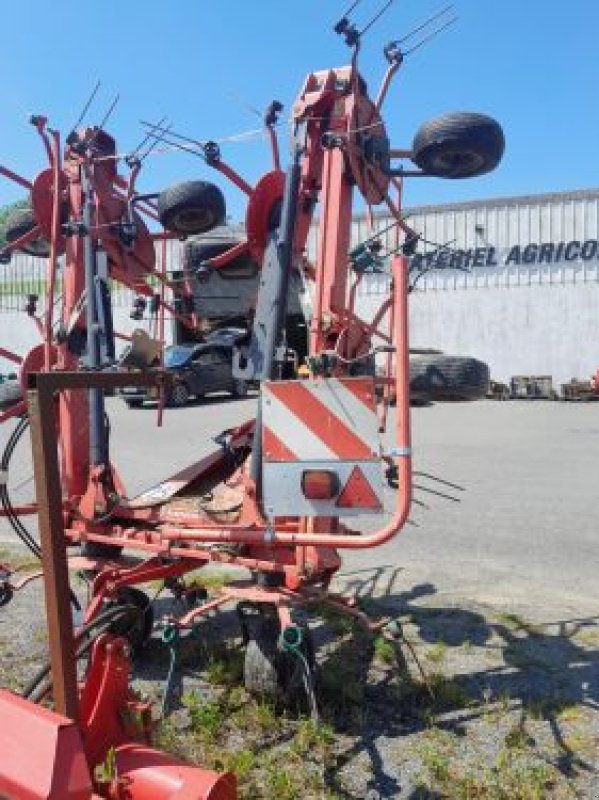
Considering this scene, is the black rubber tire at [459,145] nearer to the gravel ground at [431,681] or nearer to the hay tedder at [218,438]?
the hay tedder at [218,438]

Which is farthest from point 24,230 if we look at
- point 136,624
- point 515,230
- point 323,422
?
point 515,230

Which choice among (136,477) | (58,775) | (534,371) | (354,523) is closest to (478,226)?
(534,371)

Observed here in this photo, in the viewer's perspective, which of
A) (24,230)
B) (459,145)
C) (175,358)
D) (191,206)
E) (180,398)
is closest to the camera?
(459,145)

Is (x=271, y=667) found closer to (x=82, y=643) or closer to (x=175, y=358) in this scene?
(x=82, y=643)

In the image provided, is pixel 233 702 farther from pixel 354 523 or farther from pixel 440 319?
pixel 440 319

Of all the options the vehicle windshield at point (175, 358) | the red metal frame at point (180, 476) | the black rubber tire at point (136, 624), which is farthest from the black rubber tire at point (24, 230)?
the black rubber tire at point (136, 624)

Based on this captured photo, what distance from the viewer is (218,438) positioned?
5.22m

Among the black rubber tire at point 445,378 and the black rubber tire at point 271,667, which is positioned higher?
the black rubber tire at point 445,378

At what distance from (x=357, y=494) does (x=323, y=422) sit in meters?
0.34

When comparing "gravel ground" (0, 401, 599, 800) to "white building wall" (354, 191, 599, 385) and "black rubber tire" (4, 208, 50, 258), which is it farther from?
"white building wall" (354, 191, 599, 385)

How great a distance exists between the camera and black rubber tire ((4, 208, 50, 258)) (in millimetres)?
6340

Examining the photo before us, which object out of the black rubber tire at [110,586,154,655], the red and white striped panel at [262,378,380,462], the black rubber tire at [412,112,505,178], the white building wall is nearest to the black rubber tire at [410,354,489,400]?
the red and white striped panel at [262,378,380,462]

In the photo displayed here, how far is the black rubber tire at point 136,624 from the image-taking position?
4.67 m

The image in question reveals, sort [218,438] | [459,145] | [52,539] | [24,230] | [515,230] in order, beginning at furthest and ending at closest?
[515,230] < [24,230] < [218,438] < [459,145] < [52,539]
